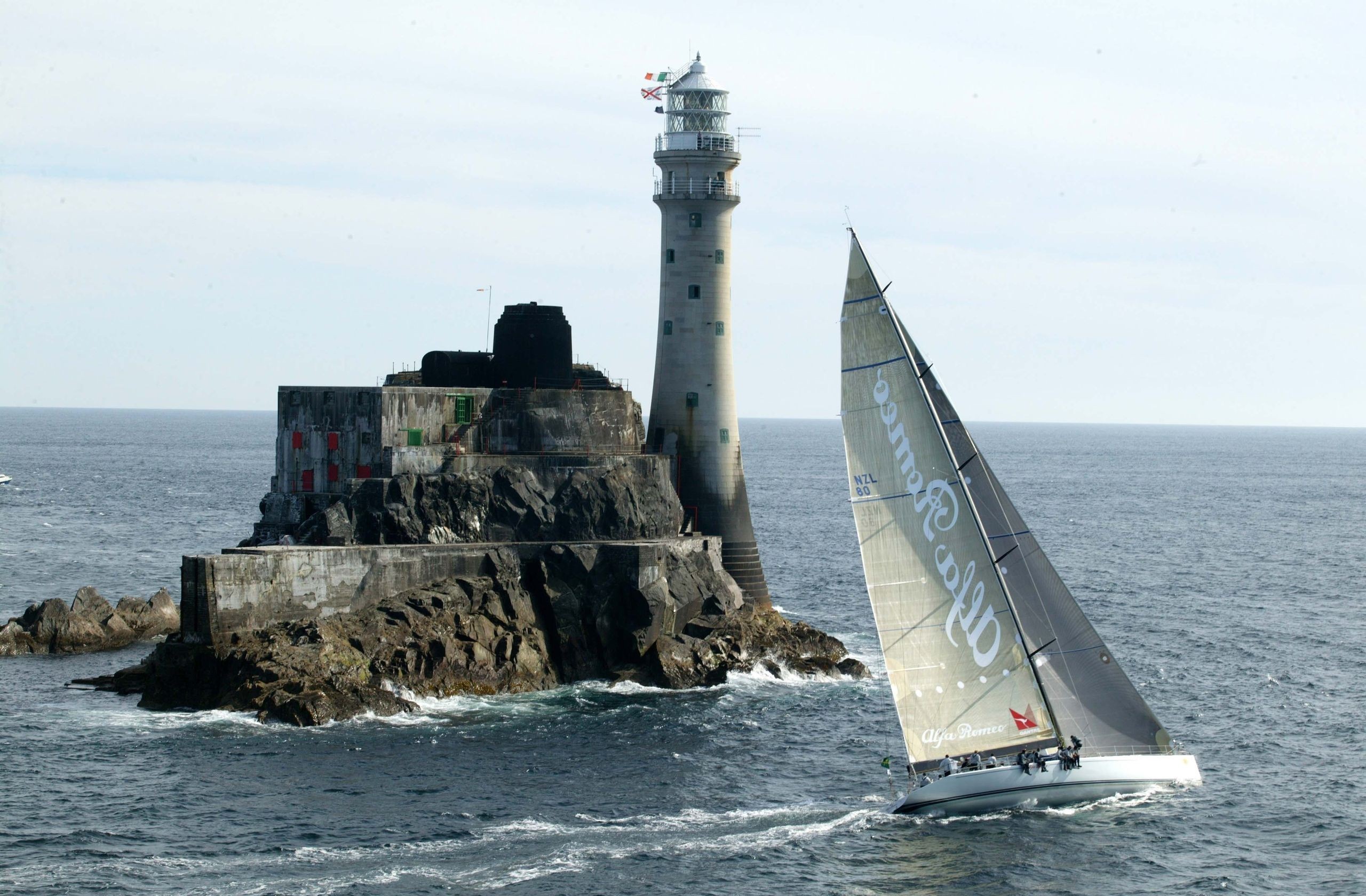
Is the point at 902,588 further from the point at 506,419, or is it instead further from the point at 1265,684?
the point at 506,419

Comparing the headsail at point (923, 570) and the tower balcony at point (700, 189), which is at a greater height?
the tower balcony at point (700, 189)

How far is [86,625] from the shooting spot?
5556 cm

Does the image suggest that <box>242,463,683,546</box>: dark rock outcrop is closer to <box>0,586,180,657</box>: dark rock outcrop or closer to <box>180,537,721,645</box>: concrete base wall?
<box>180,537,721,645</box>: concrete base wall

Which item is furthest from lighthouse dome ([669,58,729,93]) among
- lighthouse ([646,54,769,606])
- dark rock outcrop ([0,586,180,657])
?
dark rock outcrop ([0,586,180,657])

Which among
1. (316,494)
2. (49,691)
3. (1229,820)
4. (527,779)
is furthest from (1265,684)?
(49,691)

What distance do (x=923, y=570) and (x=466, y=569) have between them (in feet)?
69.5

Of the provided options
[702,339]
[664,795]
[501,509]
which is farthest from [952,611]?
[702,339]

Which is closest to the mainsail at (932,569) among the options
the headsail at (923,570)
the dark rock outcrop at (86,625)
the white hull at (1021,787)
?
the headsail at (923,570)

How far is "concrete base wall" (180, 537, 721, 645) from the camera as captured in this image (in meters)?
46.4

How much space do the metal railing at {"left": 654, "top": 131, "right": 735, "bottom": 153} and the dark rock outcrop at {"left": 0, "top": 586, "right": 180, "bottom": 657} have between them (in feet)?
87.7

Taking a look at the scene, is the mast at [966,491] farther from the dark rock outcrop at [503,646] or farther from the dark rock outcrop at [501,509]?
the dark rock outcrop at [501,509]

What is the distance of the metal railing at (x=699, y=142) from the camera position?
199ft

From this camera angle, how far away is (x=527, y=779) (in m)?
38.8

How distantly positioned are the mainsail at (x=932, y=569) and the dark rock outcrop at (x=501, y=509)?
20.9 meters
